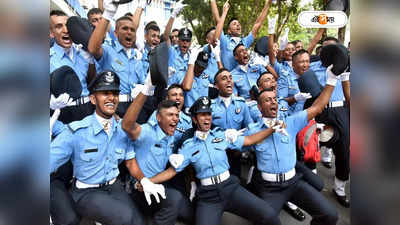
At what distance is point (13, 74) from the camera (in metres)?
0.90

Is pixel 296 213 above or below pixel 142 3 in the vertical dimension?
below

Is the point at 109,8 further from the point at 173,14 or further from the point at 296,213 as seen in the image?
the point at 296,213

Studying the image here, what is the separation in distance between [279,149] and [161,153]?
125 cm

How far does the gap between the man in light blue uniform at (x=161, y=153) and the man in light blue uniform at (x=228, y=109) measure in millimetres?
938

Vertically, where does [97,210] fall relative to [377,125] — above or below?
below

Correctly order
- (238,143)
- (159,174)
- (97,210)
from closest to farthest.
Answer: (97,210)
(159,174)
(238,143)

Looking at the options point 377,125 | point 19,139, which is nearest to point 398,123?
point 377,125

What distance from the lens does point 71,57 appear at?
3314 millimetres

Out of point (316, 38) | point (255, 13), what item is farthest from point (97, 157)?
point (255, 13)

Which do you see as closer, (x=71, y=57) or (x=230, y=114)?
(x=71, y=57)

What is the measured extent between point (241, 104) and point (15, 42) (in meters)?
3.30

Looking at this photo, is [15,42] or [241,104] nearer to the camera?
[15,42]

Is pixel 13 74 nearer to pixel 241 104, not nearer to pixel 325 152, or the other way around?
pixel 241 104

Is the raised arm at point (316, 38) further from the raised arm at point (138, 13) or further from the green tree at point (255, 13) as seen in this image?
the raised arm at point (138, 13)
